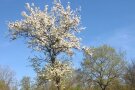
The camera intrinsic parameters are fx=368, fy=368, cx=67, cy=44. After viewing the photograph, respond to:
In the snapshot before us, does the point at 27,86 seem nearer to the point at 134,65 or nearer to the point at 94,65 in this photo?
the point at 94,65

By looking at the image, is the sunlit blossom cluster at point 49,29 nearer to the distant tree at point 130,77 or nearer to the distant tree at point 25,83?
the distant tree at point 130,77

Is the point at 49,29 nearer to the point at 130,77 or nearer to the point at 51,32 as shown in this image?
the point at 51,32

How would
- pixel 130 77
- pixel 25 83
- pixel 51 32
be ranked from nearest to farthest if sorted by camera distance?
1. pixel 51 32
2. pixel 130 77
3. pixel 25 83

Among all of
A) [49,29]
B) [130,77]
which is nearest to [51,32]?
[49,29]

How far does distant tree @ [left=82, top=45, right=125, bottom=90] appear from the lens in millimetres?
92000

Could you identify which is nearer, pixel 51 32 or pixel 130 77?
pixel 51 32

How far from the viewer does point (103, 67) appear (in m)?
92.2

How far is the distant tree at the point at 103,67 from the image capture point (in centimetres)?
9200

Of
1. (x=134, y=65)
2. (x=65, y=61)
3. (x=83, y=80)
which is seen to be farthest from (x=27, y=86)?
(x=65, y=61)

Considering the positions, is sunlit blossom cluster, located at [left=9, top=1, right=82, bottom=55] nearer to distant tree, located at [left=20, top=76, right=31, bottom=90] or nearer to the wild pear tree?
the wild pear tree

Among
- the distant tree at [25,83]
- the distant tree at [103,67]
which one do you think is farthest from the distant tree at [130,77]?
the distant tree at [25,83]

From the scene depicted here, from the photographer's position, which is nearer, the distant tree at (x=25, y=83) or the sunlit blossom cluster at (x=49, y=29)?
the sunlit blossom cluster at (x=49, y=29)

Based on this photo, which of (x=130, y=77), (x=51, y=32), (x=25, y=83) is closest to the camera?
(x=51, y=32)

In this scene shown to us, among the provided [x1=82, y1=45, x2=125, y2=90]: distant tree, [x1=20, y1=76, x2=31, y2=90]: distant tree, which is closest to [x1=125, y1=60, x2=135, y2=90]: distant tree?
[x1=82, y1=45, x2=125, y2=90]: distant tree
